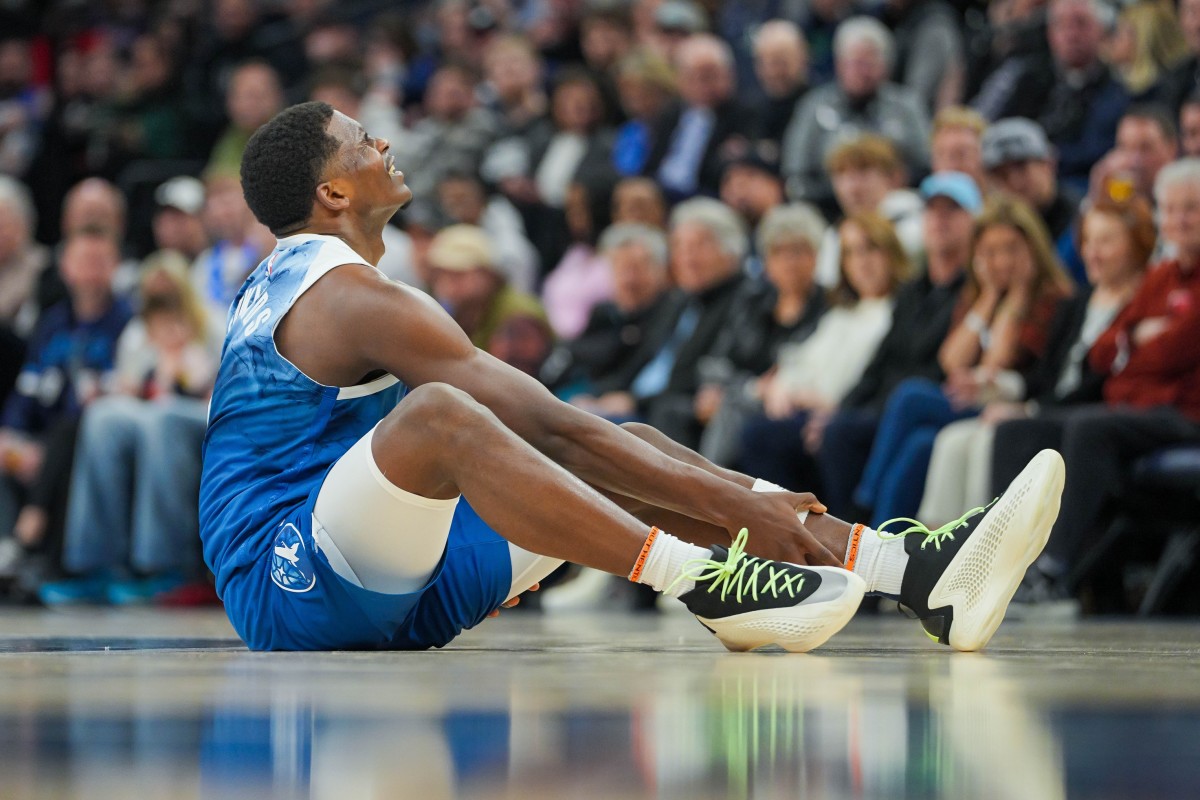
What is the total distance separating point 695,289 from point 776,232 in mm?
559

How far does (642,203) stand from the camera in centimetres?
794

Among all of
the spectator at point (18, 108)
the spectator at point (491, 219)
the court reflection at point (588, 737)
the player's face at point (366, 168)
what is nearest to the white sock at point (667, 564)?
the court reflection at point (588, 737)

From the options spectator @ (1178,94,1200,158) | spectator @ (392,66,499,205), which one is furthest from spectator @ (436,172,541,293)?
spectator @ (1178,94,1200,158)

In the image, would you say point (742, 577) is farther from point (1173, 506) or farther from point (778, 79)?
point (778, 79)

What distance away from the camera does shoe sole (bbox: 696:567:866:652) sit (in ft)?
9.45

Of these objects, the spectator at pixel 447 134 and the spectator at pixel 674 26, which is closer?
the spectator at pixel 674 26

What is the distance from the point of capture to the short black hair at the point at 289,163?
10.7 feet

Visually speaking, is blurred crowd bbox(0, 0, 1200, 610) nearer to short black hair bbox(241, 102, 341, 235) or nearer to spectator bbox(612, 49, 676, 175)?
spectator bbox(612, 49, 676, 175)

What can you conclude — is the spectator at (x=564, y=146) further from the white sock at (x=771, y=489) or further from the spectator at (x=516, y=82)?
the white sock at (x=771, y=489)

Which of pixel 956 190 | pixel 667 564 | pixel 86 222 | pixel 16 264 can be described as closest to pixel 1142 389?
pixel 956 190

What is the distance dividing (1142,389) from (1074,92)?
228 centimetres

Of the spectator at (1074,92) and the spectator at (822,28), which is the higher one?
the spectator at (822,28)

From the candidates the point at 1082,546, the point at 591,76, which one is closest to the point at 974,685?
the point at 1082,546

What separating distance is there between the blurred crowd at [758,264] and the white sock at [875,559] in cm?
225
